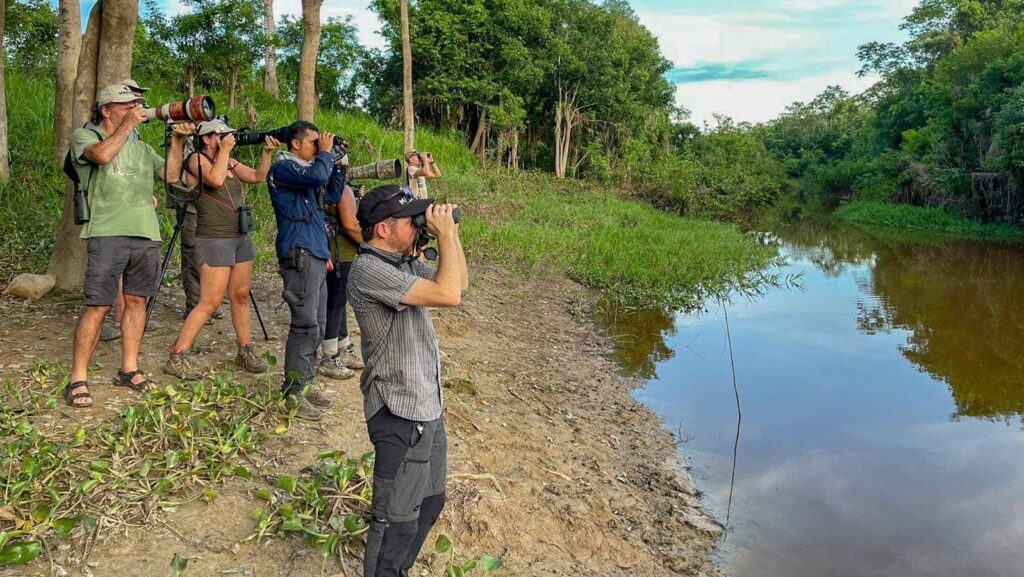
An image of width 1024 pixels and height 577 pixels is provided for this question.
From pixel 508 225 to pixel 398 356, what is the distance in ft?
34.4

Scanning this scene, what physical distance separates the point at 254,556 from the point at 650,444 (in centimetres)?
336

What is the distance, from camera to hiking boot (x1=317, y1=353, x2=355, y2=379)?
474 cm

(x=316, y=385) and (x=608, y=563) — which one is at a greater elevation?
(x=316, y=385)

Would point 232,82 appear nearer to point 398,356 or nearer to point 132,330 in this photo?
point 132,330

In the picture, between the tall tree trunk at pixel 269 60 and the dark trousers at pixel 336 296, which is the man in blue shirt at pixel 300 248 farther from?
the tall tree trunk at pixel 269 60

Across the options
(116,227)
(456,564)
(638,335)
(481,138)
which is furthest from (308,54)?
(481,138)

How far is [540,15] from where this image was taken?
23797 millimetres

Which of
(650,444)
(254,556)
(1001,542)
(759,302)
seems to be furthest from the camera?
(759,302)

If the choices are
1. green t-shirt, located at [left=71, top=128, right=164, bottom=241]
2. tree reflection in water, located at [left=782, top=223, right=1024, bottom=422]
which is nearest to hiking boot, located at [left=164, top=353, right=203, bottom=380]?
green t-shirt, located at [left=71, top=128, right=164, bottom=241]

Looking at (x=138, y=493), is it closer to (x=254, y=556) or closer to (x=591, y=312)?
(x=254, y=556)

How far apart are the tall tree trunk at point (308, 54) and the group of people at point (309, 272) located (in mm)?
5013

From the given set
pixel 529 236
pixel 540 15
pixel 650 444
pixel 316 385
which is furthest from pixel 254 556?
pixel 540 15

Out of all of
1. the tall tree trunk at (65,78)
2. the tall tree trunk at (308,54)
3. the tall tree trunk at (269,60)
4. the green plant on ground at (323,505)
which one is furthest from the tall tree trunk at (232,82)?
the green plant on ground at (323,505)

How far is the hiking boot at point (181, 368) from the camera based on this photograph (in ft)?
13.9
